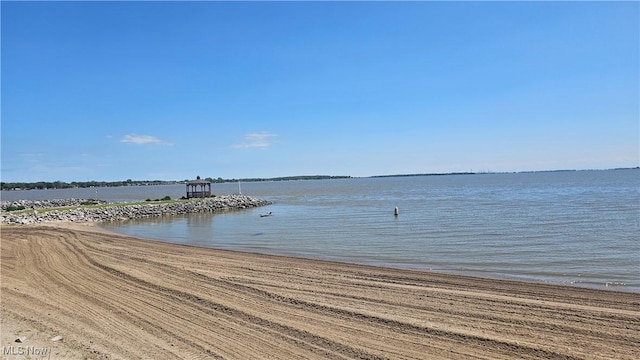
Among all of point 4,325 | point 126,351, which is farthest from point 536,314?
point 4,325

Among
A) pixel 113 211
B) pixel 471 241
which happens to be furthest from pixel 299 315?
pixel 113 211

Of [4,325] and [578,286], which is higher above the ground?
[4,325]

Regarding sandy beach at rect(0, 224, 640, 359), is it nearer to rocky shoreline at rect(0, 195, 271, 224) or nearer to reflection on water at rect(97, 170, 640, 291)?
reflection on water at rect(97, 170, 640, 291)

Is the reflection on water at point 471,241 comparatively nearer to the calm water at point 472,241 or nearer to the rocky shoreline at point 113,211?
the calm water at point 472,241

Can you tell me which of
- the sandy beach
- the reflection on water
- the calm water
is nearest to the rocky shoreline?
the calm water

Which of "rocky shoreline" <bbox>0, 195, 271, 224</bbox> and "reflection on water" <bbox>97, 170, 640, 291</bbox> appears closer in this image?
"reflection on water" <bbox>97, 170, 640, 291</bbox>

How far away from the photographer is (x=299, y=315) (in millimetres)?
8391

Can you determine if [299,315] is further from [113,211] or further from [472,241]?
[113,211]

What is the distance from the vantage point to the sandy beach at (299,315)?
21.6ft

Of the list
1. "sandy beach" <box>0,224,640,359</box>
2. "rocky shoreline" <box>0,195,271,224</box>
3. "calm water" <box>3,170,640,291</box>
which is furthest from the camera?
"rocky shoreline" <box>0,195,271,224</box>

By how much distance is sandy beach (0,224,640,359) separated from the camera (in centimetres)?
659

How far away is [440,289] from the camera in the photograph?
10539 millimetres

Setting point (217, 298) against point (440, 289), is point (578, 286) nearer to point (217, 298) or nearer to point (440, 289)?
point (440, 289)

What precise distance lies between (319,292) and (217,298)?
2.29 meters
